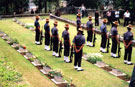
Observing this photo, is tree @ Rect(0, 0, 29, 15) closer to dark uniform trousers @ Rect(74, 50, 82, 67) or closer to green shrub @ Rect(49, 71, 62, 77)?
dark uniform trousers @ Rect(74, 50, 82, 67)

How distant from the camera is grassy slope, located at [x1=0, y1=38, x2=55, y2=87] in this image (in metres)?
12.4

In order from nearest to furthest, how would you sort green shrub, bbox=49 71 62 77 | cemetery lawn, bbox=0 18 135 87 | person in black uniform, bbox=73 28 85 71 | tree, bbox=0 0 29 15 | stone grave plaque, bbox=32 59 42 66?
cemetery lawn, bbox=0 18 135 87
green shrub, bbox=49 71 62 77
person in black uniform, bbox=73 28 85 71
stone grave plaque, bbox=32 59 42 66
tree, bbox=0 0 29 15

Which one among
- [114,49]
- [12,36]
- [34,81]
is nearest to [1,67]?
[34,81]

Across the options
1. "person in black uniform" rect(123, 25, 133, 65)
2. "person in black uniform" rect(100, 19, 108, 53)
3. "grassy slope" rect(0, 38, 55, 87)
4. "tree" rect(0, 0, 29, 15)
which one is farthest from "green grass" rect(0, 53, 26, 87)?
"tree" rect(0, 0, 29, 15)

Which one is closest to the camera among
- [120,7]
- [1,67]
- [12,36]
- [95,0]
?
[1,67]

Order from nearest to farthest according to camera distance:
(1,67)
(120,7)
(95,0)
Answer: (1,67) → (120,7) → (95,0)

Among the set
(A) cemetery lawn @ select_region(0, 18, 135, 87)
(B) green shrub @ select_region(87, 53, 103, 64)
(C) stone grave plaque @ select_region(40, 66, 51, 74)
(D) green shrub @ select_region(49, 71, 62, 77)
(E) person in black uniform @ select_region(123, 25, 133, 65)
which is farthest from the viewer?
(B) green shrub @ select_region(87, 53, 103, 64)

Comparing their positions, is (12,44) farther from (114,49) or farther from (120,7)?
(120,7)

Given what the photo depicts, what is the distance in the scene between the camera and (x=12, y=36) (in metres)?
23.4

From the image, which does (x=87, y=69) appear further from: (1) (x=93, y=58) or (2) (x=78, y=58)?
(1) (x=93, y=58)

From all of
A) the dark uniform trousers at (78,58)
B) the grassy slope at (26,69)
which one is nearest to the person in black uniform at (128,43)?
the dark uniform trousers at (78,58)

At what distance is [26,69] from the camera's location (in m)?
14.4

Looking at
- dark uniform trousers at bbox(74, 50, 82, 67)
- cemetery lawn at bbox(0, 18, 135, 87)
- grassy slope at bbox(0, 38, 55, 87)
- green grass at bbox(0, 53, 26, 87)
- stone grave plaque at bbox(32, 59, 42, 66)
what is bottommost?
cemetery lawn at bbox(0, 18, 135, 87)

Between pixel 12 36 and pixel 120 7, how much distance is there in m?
12.8
